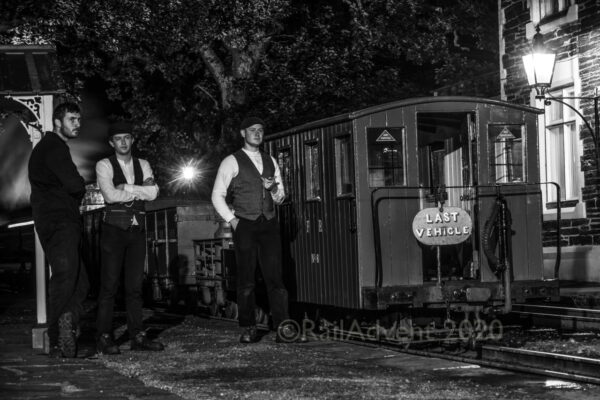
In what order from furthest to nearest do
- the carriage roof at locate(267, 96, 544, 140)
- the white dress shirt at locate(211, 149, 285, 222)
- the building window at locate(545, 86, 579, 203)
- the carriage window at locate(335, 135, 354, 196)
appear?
the building window at locate(545, 86, 579, 203), the carriage window at locate(335, 135, 354, 196), the carriage roof at locate(267, 96, 544, 140), the white dress shirt at locate(211, 149, 285, 222)

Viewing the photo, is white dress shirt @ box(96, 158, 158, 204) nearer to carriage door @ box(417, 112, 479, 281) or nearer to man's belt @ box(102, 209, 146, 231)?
man's belt @ box(102, 209, 146, 231)

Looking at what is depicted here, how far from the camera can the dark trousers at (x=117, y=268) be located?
1041 cm

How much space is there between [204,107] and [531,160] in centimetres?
1719

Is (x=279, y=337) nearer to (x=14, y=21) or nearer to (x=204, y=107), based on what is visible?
(x=14, y=21)

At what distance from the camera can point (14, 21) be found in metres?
24.4

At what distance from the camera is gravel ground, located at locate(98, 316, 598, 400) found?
25.5ft

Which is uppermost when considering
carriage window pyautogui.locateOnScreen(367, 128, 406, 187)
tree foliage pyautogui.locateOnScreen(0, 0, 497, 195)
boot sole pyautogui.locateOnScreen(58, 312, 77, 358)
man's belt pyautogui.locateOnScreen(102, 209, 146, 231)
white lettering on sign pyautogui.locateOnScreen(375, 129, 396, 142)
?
tree foliage pyautogui.locateOnScreen(0, 0, 497, 195)

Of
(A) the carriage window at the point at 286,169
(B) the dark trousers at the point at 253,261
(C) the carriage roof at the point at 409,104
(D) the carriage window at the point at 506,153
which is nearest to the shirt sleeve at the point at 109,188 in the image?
(B) the dark trousers at the point at 253,261

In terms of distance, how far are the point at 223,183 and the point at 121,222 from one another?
1.15 meters

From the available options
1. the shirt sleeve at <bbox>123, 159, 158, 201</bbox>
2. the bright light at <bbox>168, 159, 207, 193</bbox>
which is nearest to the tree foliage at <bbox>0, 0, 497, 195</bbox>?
the bright light at <bbox>168, 159, 207, 193</bbox>

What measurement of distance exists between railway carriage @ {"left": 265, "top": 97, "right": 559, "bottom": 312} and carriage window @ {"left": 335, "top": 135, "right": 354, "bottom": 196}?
10 mm

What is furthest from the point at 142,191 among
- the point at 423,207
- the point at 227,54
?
the point at 227,54

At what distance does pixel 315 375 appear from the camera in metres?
8.62

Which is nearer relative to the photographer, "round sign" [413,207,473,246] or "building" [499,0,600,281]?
"round sign" [413,207,473,246]
